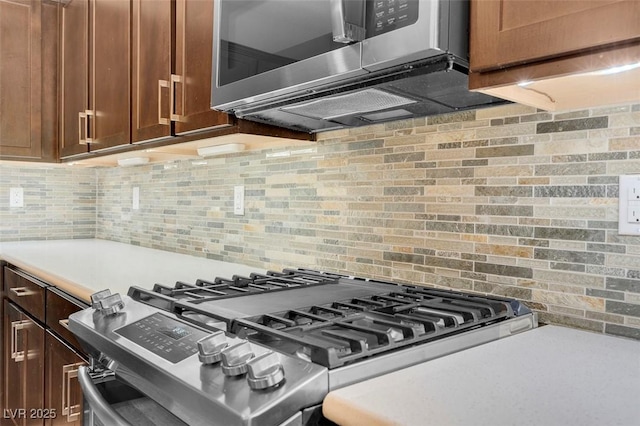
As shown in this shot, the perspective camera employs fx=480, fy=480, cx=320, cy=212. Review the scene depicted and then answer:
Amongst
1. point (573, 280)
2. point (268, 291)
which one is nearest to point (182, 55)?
point (268, 291)

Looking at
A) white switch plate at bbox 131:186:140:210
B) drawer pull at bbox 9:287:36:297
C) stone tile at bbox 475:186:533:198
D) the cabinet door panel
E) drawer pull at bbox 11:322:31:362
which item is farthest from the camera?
white switch plate at bbox 131:186:140:210

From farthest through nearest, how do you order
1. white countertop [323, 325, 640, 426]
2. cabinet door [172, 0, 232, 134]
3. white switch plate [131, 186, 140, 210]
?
white switch plate [131, 186, 140, 210] → cabinet door [172, 0, 232, 134] → white countertop [323, 325, 640, 426]

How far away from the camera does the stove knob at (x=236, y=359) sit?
74cm

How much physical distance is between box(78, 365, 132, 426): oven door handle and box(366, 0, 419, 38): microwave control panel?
888 millimetres

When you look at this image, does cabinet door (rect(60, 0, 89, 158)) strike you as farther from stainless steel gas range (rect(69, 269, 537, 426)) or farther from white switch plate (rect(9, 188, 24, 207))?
stainless steel gas range (rect(69, 269, 537, 426))

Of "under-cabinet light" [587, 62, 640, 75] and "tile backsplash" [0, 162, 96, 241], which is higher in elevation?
"under-cabinet light" [587, 62, 640, 75]

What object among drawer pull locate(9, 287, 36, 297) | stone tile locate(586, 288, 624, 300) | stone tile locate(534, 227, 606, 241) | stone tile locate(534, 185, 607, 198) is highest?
stone tile locate(534, 185, 607, 198)

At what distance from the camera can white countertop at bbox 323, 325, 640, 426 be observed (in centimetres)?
61

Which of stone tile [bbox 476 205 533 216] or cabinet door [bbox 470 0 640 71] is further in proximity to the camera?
stone tile [bbox 476 205 533 216]

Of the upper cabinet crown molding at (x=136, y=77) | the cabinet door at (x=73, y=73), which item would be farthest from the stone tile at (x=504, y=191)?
the cabinet door at (x=73, y=73)

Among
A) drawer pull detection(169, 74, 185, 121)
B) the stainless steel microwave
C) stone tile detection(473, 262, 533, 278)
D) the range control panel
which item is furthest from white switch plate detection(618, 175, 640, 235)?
drawer pull detection(169, 74, 185, 121)

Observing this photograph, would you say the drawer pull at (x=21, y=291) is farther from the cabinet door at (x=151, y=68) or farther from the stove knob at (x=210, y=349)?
the stove knob at (x=210, y=349)

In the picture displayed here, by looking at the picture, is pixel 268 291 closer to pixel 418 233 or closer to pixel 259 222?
pixel 418 233

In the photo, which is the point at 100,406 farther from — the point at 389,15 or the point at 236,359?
the point at 389,15
